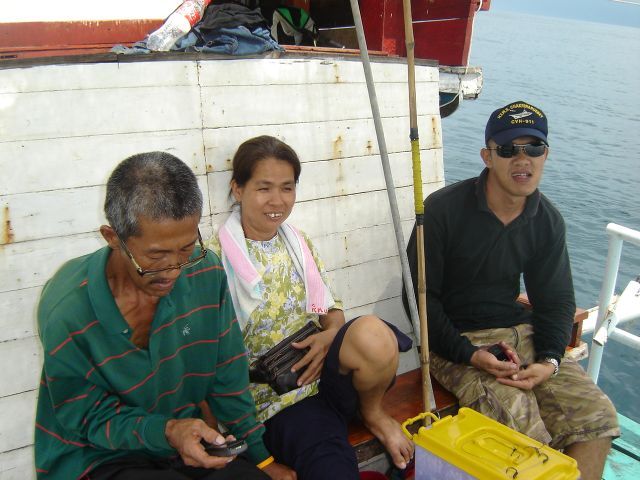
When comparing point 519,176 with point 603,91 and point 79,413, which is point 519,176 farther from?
point 603,91

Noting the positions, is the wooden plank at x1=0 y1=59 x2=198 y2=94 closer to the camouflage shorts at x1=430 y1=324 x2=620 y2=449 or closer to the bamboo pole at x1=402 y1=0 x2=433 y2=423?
the bamboo pole at x1=402 y1=0 x2=433 y2=423

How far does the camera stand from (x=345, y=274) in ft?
11.4

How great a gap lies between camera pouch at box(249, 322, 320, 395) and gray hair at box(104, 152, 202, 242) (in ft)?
3.15

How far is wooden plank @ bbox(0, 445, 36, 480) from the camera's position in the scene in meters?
2.54

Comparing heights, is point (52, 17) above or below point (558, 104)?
above

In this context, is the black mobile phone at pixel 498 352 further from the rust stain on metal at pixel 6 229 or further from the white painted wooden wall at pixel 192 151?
the rust stain on metal at pixel 6 229

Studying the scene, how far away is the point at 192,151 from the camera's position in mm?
2889

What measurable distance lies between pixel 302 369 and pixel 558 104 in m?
23.9

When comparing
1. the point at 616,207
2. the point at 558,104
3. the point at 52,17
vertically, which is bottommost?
the point at 616,207

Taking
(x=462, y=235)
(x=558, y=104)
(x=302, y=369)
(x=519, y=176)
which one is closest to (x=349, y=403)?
(x=302, y=369)

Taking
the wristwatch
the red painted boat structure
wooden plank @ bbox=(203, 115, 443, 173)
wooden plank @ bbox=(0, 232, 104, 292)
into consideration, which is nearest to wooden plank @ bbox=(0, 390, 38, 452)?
wooden plank @ bbox=(0, 232, 104, 292)

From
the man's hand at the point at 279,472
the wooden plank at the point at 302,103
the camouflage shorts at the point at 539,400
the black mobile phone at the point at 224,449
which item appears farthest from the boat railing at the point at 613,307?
the black mobile phone at the point at 224,449

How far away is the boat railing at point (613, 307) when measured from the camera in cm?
355

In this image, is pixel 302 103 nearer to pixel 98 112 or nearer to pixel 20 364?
pixel 98 112
